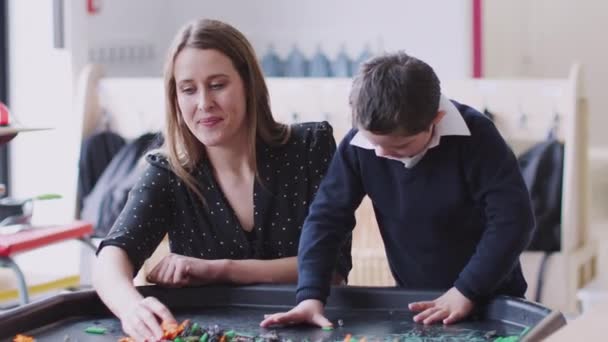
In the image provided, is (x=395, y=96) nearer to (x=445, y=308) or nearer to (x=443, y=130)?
(x=443, y=130)

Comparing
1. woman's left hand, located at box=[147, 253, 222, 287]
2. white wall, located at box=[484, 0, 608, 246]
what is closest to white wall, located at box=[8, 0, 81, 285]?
white wall, located at box=[484, 0, 608, 246]

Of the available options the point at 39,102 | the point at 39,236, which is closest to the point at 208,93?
the point at 39,236

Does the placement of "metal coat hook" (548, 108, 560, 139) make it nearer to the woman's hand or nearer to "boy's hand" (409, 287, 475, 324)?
"boy's hand" (409, 287, 475, 324)

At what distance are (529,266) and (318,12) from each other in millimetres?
2351

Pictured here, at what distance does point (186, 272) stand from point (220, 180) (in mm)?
215

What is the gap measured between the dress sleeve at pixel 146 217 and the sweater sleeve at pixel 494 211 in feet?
1.98

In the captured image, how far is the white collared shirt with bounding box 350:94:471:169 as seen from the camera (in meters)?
1.83

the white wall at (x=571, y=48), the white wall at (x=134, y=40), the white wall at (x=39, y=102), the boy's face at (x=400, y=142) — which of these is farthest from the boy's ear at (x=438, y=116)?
the white wall at (x=571, y=48)

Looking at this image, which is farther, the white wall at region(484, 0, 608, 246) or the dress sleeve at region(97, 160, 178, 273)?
the white wall at region(484, 0, 608, 246)

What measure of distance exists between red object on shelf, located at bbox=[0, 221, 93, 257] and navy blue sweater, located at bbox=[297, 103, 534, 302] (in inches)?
75.7

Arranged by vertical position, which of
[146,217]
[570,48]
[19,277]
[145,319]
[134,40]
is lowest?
[19,277]

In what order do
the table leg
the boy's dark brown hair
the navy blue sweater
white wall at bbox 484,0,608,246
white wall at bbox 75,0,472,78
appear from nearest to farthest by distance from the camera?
the boy's dark brown hair
the navy blue sweater
the table leg
white wall at bbox 75,0,472,78
white wall at bbox 484,0,608,246

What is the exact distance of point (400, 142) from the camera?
175 cm

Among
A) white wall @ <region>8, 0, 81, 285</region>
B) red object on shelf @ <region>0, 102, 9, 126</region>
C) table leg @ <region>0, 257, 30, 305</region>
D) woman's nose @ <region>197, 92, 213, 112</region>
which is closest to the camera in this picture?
woman's nose @ <region>197, 92, 213, 112</region>
